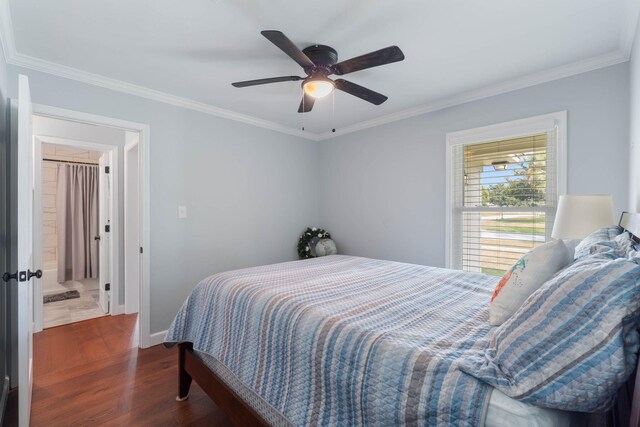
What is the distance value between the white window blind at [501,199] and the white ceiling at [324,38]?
1.85 feet

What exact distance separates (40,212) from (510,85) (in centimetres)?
471

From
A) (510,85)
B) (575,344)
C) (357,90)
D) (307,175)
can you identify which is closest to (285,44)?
(357,90)

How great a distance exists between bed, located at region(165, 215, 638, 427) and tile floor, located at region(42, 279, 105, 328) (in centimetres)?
234

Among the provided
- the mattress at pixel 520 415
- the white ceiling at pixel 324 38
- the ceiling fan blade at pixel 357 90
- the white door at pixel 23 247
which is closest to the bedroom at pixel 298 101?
the white ceiling at pixel 324 38

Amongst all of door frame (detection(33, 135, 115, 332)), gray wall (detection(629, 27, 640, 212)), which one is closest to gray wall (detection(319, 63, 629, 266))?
gray wall (detection(629, 27, 640, 212))

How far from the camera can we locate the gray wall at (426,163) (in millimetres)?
2182

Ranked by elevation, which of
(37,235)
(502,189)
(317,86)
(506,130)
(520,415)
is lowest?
(520,415)

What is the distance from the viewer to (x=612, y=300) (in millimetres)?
743

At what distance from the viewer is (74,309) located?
3.72m

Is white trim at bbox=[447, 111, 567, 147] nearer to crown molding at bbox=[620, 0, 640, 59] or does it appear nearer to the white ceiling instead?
the white ceiling

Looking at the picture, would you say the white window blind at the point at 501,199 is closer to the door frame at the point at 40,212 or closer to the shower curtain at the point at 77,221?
the door frame at the point at 40,212

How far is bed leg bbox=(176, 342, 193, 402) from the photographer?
1.99 meters

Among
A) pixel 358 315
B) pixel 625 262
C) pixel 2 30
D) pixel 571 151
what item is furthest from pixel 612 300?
pixel 2 30

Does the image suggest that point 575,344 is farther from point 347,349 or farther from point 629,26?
point 629,26
